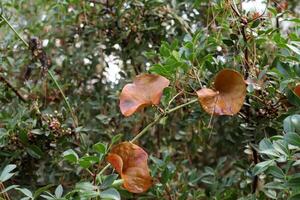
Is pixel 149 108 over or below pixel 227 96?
below

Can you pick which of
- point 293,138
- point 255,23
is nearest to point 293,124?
point 293,138

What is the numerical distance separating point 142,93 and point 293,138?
1.05ft

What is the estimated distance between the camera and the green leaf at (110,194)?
86 cm

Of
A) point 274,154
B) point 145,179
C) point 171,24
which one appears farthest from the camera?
point 171,24

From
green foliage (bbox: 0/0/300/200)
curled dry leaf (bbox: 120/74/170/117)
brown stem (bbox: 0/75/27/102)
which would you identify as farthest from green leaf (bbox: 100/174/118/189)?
brown stem (bbox: 0/75/27/102)

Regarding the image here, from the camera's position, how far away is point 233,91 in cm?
102

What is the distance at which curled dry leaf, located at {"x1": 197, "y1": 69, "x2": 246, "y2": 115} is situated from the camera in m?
1.01

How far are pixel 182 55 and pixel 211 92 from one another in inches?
3.9

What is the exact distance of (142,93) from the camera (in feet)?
3.34

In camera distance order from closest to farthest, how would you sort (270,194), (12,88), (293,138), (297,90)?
(293,138), (297,90), (270,194), (12,88)

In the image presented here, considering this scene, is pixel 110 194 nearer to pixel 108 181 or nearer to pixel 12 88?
pixel 108 181

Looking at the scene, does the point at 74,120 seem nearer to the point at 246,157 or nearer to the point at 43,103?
the point at 43,103

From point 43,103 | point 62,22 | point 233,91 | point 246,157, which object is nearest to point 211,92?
point 233,91

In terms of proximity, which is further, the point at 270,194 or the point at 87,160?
the point at 270,194
